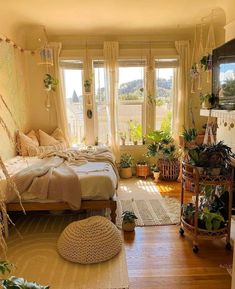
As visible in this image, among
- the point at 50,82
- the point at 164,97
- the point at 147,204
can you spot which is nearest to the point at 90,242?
the point at 147,204

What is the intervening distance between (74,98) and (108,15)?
1616 millimetres

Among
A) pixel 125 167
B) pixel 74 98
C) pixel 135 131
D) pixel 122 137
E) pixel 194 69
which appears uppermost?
pixel 194 69

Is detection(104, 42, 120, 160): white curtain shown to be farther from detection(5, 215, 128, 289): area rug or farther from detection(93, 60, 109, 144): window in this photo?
detection(5, 215, 128, 289): area rug

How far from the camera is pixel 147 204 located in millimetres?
3357

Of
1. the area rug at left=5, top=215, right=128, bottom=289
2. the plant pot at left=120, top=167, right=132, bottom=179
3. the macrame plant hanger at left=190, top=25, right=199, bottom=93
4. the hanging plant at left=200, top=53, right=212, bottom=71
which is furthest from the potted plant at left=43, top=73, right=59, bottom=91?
the area rug at left=5, top=215, right=128, bottom=289

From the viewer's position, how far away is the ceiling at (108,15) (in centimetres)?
315

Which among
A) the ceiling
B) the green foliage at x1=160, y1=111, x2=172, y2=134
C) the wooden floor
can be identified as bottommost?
the wooden floor

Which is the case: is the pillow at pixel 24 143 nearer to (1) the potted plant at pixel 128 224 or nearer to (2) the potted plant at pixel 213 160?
(1) the potted plant at pixel 128 224

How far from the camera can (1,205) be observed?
29.9 inches

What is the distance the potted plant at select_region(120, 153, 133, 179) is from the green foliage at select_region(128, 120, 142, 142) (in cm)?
41

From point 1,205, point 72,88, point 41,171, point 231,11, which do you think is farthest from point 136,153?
point 1,205

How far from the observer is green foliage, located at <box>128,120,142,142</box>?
475 cm

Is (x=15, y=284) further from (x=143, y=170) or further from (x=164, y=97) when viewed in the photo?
(x=164, y=97)

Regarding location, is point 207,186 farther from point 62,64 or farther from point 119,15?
point 62,64
